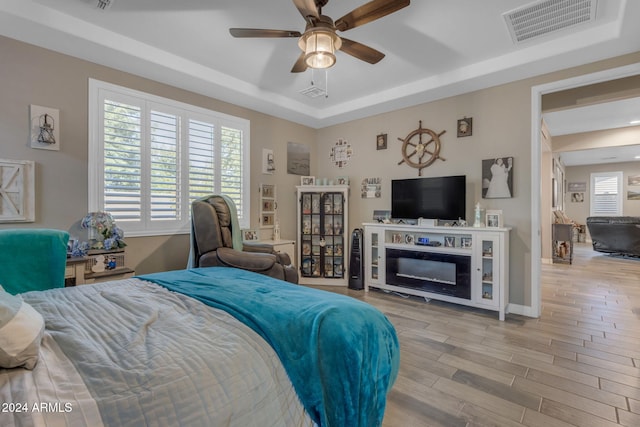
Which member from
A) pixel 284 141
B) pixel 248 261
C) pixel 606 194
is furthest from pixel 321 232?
pixel 606 194

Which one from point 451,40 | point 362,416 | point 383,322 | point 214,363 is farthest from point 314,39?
point 362,416

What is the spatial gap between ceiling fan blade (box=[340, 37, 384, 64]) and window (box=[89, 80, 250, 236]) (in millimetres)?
2191

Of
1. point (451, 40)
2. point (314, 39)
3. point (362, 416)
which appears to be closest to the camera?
point (362, 416)

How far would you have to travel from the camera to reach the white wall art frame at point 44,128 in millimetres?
2623

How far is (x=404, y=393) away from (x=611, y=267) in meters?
6.34

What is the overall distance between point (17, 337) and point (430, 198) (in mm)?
3813

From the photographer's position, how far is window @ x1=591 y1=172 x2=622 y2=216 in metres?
9.34

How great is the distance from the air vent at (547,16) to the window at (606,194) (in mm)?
9735

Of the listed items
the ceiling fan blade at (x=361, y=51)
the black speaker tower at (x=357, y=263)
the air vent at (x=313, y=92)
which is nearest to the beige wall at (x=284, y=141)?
the black speaker tower at (x=357, y=263)

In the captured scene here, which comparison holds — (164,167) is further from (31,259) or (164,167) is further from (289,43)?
(289,43)

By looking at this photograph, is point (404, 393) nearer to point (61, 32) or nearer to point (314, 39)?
point (314, 39)

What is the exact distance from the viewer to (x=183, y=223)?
11.9ft

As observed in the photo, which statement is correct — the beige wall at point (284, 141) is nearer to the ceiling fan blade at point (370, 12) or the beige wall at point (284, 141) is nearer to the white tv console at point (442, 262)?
the white tv console at point (442, 262)

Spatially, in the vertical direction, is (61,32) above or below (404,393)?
above
